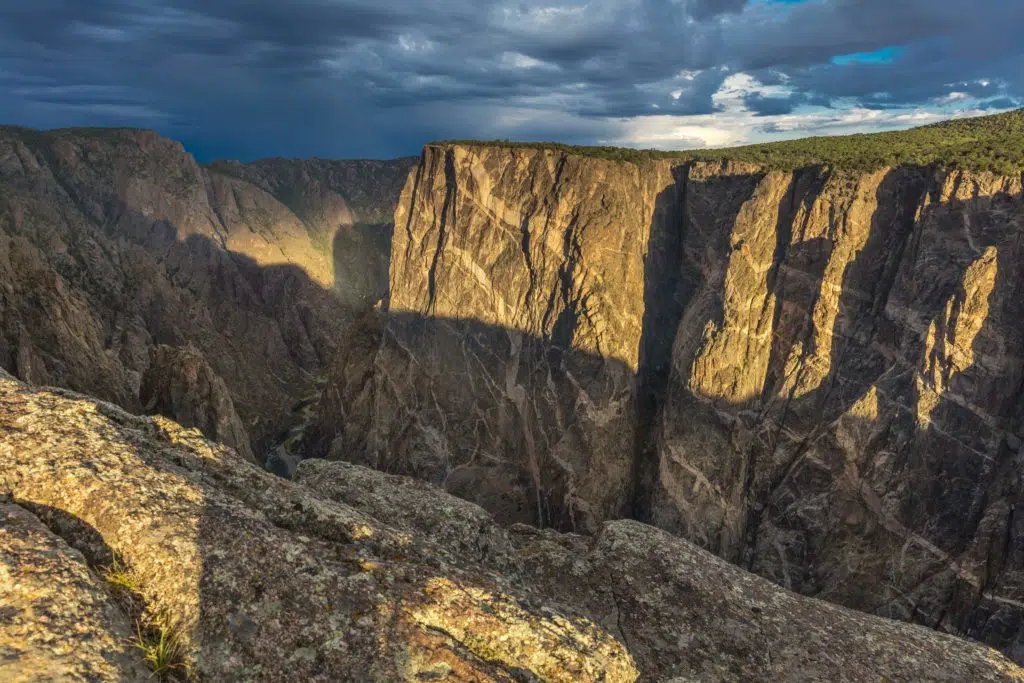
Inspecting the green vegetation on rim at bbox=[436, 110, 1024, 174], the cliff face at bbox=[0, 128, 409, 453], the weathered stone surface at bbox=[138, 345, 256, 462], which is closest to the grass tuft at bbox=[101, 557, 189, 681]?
the cliff face at bbox=[0, 128, 409, 453]

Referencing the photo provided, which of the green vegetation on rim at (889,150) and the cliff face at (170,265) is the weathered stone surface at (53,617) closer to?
the cliff face at (170,265)

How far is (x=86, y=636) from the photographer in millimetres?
6496

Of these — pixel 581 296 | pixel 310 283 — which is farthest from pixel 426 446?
pixel 310 283

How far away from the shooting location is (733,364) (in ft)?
163

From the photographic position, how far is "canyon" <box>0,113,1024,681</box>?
8391 mm

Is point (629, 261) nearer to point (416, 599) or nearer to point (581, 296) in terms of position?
point (581, 296)

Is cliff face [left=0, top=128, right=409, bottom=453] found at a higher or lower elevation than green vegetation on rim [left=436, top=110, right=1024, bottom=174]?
lower

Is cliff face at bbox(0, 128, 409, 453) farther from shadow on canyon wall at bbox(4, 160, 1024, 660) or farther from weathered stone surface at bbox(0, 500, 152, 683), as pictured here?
weathered stone surface at bbox(0, 500, 152, 683)

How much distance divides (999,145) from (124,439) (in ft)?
192

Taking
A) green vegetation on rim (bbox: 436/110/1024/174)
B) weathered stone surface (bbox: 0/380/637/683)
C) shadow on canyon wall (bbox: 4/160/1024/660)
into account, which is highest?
green vegetation on rim (bbox: 436/110/1024/174)

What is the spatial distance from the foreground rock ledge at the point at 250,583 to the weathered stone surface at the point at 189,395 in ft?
125

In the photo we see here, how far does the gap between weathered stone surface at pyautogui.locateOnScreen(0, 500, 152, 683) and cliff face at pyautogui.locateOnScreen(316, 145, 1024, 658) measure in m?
40.9

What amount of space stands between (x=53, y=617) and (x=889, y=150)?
62.8 meters

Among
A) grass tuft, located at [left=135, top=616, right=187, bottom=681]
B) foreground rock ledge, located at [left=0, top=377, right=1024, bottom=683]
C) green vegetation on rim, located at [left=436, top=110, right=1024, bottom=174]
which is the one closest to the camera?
grass tuft, located at [left=135, top=616, right=187, bottom=681]
